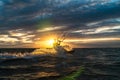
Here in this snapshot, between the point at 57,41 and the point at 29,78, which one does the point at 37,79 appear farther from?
the point at 57,41

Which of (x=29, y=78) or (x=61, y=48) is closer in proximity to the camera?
(x=29, y=78)

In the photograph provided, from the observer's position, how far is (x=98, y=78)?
39.3 metres

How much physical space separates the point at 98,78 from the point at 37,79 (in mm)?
9860

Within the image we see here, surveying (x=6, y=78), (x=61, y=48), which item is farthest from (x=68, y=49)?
(x=6, y=78)

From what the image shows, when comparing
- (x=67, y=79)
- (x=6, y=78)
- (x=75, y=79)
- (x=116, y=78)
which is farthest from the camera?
(x=6, y=78)

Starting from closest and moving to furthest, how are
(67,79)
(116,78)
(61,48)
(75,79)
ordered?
(67,79)
(75,79)
(116,78)
(61,48)

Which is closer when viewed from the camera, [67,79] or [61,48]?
[67,79]

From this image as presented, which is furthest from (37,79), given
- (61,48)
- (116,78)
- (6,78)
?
(61,48)

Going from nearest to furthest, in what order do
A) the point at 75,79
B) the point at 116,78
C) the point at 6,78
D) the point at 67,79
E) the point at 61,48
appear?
1. the point at 67,79
2. the point at 75,79
3. the point at 116,78
4. the point at 6,78
5. the point at 61,48

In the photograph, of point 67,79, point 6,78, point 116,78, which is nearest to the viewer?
point 67,79

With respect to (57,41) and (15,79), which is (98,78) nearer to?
(15,79)

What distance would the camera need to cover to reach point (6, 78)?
4144cm

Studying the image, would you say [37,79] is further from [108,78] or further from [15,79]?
[108,78]

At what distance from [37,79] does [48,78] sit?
1.89 m
